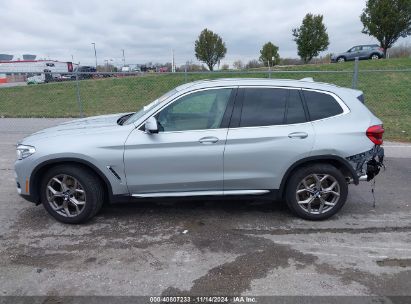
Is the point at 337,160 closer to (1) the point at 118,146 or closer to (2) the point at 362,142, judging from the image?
(2) the point at 362,142

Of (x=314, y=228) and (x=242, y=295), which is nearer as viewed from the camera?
(x=242, y=295)

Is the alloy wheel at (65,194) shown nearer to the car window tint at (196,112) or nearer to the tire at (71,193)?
the tire at (71,193)

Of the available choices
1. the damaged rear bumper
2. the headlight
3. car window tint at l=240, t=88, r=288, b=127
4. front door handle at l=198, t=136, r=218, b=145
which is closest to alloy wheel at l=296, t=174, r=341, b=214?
the damaged rear bumper

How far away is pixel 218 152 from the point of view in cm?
407

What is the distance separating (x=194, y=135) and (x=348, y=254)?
80.2 inches

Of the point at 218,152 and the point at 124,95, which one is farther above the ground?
the point at 124,95

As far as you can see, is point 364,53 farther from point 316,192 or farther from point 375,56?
point 316,192

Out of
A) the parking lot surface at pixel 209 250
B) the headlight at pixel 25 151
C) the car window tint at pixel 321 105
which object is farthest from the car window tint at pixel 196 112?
the headlight at pixel 25 151

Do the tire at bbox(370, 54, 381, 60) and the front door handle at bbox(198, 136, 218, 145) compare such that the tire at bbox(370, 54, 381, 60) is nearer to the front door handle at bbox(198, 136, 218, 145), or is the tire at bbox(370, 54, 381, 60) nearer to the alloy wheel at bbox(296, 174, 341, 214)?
the alloy wheel at bbox(296, 174, 341, 214)

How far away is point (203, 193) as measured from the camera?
13.9ft

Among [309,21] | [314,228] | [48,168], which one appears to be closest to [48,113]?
[48,168]

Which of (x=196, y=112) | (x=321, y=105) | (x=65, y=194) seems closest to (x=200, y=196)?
(x=196, y=112)

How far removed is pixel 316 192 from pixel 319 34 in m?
29.3

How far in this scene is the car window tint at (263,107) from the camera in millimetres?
4176
